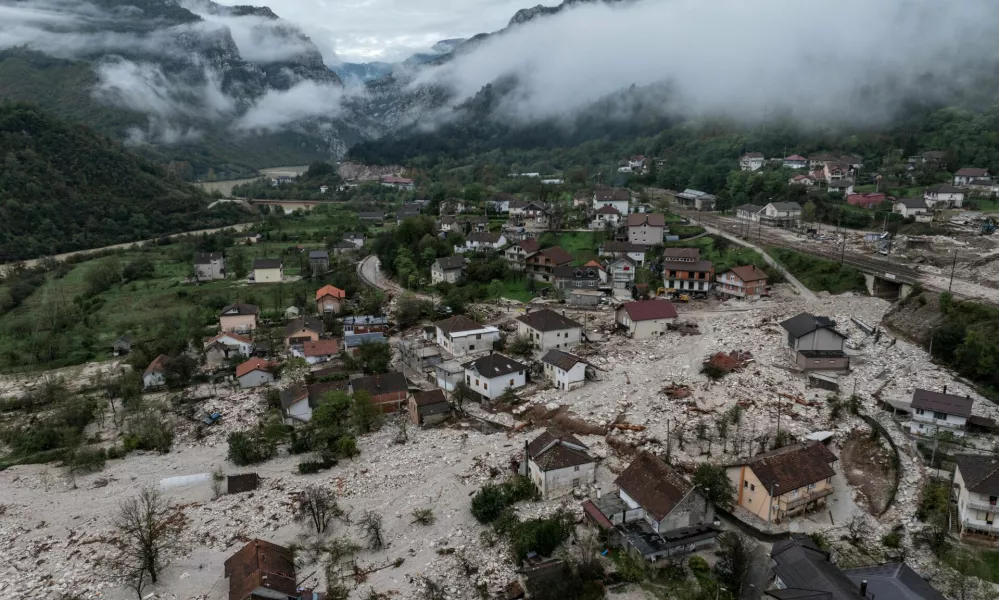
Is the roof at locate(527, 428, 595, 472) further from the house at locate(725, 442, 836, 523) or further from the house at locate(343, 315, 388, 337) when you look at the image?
the house at locate(343, 315, 388, 337)

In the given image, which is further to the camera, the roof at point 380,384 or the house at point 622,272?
the house at point 622,272

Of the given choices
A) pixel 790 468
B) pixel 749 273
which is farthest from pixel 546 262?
pixel 790 468

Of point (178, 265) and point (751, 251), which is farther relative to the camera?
point (178, 265)

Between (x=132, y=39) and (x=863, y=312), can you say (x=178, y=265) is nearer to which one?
(x=863, y=312)

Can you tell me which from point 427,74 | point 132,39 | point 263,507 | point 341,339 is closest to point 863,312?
point 341,339

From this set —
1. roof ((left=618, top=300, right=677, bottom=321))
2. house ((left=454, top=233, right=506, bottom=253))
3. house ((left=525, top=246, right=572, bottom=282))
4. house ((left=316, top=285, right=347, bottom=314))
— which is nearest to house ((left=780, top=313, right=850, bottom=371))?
roof ((left=618, top=300, right=677, bottom=321))

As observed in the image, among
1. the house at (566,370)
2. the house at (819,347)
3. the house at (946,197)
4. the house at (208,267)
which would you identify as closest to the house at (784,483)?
the house at (566,370)

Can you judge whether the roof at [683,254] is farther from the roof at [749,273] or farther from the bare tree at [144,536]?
the bare tree at [144,536]
